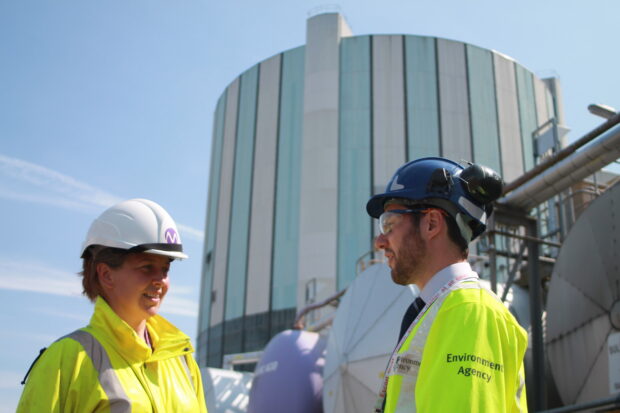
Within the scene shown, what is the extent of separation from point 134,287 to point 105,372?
0.52 meters

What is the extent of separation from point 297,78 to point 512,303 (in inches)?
927

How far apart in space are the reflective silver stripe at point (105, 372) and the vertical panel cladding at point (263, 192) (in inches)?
1129

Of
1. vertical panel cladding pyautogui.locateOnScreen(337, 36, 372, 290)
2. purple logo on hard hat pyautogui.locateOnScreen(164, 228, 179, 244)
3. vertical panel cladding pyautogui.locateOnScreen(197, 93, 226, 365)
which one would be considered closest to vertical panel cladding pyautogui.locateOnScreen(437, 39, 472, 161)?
vertical panel cladding pyautogui.locateOnScreen(337, 36, 372, 290)

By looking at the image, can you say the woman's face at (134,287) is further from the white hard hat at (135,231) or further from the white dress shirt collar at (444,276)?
the white dress shirt collar at (444,276)

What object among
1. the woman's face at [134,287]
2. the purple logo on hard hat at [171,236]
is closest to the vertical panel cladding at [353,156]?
the purple logo on hard hat at [171,236]

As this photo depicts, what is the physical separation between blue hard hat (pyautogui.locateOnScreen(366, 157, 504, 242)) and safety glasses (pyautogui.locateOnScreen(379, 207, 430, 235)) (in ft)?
0.13

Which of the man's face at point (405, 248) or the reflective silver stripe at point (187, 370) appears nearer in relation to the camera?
the man's face at point (405, 248)

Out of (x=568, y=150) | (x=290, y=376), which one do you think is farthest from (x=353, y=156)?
(x=568, y=150)

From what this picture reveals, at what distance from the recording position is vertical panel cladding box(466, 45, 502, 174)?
106 feet

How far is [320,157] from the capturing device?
31344mm

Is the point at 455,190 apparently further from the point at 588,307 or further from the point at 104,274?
the point at 588,307

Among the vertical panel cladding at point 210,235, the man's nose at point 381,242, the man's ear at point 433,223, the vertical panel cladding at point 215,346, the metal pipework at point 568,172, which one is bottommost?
the man's nose at point 381,242

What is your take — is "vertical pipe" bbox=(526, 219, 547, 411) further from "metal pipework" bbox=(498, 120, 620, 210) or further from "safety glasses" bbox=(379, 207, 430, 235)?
"safety glasses" bbox=(379, 207, 430, 235)

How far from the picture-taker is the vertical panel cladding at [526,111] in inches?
1319
